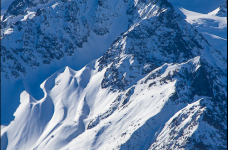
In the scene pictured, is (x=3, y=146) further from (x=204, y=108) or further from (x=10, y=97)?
(x=204, y=108)

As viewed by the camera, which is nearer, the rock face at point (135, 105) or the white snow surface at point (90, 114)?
the rock face at point (135, 105)

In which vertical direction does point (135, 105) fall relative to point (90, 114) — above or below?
below

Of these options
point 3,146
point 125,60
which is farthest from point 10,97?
point 125,60

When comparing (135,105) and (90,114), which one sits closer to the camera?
(135,105)

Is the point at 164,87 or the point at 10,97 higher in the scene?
the point at 10,97

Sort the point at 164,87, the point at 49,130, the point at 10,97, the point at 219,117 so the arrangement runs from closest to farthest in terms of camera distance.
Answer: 1. the point at 219,117
2. the point at 164,87
3. the point at 49,130
4. the point at 10,97

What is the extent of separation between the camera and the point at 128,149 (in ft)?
465

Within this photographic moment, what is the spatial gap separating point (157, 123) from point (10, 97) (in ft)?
277

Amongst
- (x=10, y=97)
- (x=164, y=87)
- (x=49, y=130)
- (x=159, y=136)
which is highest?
(x=10, y=97)

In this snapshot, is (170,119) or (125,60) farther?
(125,60)

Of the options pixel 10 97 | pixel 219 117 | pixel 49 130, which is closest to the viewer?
pixel 219 117

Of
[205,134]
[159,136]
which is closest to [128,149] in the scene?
[159,136]

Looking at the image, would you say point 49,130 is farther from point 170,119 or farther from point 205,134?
point 205,134

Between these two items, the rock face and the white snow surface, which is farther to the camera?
the white snow surface
